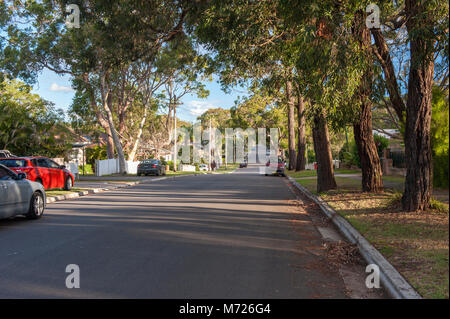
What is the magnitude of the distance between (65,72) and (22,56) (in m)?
3.18

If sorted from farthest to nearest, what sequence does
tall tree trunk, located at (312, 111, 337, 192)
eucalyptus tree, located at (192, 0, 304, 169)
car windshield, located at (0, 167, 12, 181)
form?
1. tall tree trunk, located at (312, 111, 337, 192)
2. eucalyptus tree, located at (192, 0, 304, 169)
3. car windshield, located at (0, 167, 12, 181)

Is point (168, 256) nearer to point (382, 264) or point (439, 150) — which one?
point (382, 264)

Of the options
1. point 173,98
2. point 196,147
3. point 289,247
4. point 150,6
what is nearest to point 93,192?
point 150,6

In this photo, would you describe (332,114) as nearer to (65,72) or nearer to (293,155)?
(65,72)

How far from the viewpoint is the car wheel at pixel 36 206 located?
37.4ft

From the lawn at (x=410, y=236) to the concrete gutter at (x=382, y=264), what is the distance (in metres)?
0.09

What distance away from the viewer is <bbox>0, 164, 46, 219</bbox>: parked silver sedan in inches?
398

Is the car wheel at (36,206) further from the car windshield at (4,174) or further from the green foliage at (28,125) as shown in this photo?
the green foliage at (28,125)

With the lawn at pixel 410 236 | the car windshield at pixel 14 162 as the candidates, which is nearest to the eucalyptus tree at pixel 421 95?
the lawn at pixel 410 236

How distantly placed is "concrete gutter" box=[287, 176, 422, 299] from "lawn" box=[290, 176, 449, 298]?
0.30 feet

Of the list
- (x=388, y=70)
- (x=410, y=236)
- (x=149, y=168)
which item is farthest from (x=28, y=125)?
(x=410, y=236)

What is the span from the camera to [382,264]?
6.39 m

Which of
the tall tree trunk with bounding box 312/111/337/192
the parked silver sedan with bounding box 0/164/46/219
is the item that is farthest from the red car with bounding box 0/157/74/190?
the tall tree trunk with bounding box 312/111/337/192

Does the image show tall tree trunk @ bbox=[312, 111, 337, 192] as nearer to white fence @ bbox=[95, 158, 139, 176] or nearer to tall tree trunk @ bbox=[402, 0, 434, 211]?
tall tree trunk @ bbox=[402, 0, 434, 211]
